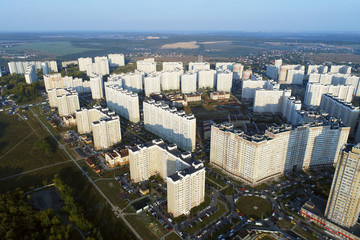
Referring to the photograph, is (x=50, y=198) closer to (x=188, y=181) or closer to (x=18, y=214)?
(x=18, y=214)

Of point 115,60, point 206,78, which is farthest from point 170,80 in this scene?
point 115,60

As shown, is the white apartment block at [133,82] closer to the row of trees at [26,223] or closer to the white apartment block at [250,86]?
the white apartment block at [250,86]

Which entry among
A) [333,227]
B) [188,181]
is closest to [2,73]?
[188,181]

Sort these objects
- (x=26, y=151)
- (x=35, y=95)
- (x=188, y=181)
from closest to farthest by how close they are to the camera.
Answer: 1. (x=188, y=181)
2. (x=26, y=151)
3. (x=35, y=95)

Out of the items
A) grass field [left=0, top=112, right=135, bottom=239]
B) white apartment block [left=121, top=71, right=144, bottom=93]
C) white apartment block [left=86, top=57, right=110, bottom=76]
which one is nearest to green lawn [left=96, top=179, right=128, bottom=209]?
grass field [left=0, top=112, right=135, bottom=239]

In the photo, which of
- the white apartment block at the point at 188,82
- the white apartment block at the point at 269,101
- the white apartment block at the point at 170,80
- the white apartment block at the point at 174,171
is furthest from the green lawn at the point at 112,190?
the white apartment block at the point at 170,80

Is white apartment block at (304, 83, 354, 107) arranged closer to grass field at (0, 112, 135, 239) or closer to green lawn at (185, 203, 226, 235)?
green lawn at (185, 203, 226, 235)
